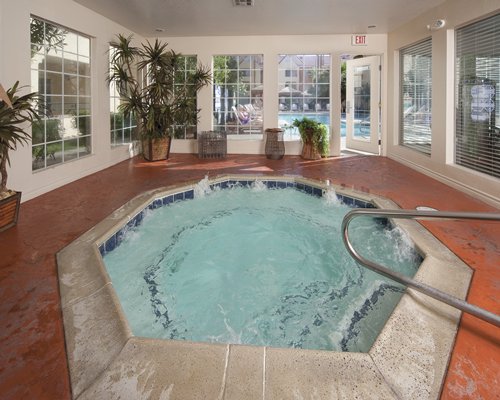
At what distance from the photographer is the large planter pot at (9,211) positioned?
10.6 feet

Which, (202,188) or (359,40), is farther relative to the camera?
(359,40)

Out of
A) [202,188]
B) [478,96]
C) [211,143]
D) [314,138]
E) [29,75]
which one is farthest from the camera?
[211,143]

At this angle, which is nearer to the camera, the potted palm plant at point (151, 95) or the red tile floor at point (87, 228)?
the red tile floor at point (87, 228)

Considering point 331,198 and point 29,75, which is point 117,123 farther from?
point 331,198

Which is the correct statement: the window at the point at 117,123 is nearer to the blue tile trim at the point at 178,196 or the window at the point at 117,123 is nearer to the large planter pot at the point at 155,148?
the large planter pot at the point at 155,148

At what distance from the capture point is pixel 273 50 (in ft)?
25.8

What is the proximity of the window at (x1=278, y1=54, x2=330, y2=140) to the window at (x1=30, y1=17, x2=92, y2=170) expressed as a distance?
3.96m

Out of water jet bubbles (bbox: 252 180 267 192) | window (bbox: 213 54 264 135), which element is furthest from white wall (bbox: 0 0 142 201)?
water jet bubbles (bbox: 252 180 267 192)

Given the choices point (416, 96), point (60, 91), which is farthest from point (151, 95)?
point (416, 96)

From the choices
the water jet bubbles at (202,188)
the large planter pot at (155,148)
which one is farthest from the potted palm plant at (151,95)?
the water jet bubbles at (202,188)

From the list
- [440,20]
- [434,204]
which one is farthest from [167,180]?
[440,20]

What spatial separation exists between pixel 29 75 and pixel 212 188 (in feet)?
8.40

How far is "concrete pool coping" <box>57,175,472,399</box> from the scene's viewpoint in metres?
1.44

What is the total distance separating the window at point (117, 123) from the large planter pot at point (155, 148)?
0.46 m
